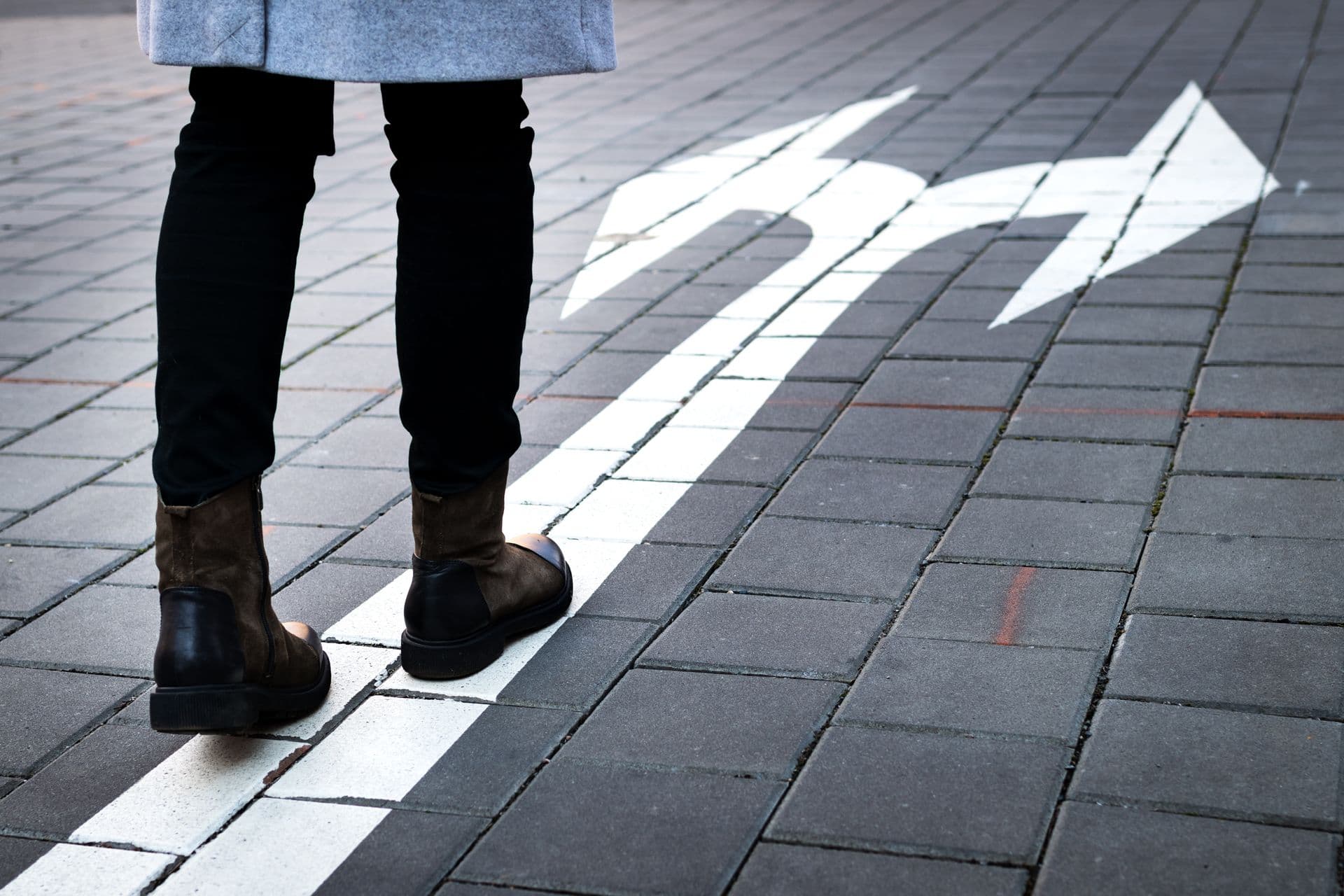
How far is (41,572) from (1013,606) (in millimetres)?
1671

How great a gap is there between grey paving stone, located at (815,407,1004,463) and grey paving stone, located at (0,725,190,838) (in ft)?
4.78

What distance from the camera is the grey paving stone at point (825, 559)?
244 centimetres

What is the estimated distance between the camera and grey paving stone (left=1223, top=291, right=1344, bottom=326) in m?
3.71

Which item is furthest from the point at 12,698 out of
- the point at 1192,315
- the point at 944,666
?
the point at 1192,315

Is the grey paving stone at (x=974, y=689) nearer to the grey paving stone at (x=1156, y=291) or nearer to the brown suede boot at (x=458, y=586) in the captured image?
the brown suede boot at (x=458, y=586)

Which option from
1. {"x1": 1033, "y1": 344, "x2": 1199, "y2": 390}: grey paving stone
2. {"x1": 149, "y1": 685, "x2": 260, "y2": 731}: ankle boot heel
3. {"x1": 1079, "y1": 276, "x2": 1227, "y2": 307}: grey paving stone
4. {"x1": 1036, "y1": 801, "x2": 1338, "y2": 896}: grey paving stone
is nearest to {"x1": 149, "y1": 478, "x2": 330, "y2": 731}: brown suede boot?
{"x1": 149, "y1": 685, "x2": 260, "y2": 731}: ankle boot heel

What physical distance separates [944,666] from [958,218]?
9.71 ft

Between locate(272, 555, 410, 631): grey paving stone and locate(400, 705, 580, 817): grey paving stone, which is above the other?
locate(400, 705, 580, 817): grey paving stone

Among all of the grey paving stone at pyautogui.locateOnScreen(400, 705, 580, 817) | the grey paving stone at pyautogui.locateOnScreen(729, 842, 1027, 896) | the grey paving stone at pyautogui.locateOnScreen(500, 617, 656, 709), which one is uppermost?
the grey paving stone at pyautogui.locateOnScreen(729, 842, 1027, 896)

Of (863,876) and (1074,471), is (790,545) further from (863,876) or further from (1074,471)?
(863,876)

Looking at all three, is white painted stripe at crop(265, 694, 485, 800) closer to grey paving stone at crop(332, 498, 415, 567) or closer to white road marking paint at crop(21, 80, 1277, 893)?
white road marking paint at crop(21, 80, 1277, 893)

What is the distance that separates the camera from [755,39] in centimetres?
923

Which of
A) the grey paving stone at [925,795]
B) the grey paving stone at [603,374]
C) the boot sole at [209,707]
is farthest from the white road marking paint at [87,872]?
the grey paving stone at [603,374]

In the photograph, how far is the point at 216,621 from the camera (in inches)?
76.3
